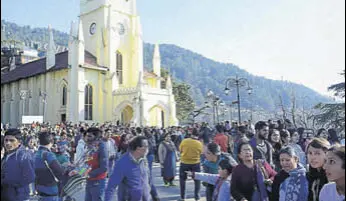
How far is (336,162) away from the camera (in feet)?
8.40

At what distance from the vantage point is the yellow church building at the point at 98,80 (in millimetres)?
35969

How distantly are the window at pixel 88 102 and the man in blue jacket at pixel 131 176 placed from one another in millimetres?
33194

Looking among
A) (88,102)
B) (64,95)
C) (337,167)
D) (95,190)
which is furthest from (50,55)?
(337,167)

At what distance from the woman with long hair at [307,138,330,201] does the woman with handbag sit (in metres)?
0.71

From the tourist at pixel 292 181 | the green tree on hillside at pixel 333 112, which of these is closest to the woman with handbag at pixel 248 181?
the tourist at pixel 292 181

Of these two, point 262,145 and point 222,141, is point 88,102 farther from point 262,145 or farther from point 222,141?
point 262,145

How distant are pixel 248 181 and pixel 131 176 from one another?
4.88 ft

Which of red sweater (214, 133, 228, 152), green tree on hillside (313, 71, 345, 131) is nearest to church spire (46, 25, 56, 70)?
green tree on hillside (313, 71, 345, 131)

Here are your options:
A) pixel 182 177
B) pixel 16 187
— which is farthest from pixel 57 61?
pixel 16 187

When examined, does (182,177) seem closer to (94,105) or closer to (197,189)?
(197,189)

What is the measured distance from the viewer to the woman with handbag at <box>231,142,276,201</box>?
166 inches

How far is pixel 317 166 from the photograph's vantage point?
3.72 m

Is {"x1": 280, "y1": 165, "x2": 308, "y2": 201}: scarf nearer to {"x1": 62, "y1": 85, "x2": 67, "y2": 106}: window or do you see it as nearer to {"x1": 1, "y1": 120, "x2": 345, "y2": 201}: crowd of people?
{"x1": 1, "y1": 120, "x2": 345, "y2": 201}: crowd of people

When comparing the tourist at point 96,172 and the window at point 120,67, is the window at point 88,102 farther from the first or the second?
the tourist at point 96,172
